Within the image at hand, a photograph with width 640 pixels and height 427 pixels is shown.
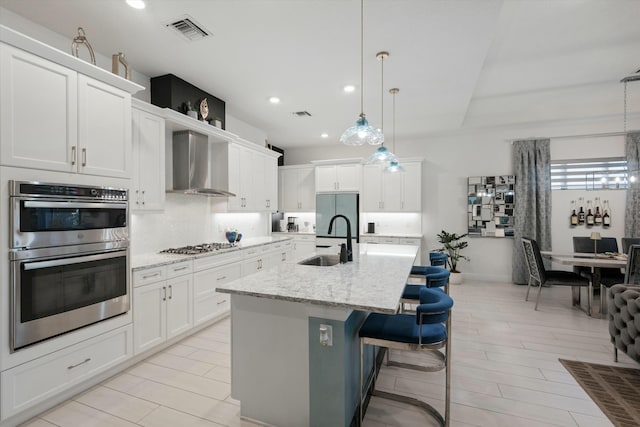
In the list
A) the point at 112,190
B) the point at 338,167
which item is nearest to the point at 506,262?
the point at 338,167

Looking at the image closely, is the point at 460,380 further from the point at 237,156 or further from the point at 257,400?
the point at 237,156

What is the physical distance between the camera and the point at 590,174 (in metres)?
5.43

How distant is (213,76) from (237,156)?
139 centimetres

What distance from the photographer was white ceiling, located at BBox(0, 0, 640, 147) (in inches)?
95.4

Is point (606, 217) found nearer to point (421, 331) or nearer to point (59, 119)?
point (421, 331)

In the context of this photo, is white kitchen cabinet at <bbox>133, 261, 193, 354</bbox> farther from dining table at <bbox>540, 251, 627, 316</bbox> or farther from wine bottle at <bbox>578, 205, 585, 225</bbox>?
wine bottle at <bbox>578, 205, 585, 225</bbox>

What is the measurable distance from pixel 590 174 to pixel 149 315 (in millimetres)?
7177

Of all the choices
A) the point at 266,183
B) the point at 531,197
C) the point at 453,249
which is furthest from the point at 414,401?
the point at 531,197

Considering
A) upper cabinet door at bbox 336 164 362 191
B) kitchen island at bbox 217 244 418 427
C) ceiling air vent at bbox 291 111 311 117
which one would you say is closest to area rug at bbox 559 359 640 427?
kitchen island at bbox 217 244 418 427

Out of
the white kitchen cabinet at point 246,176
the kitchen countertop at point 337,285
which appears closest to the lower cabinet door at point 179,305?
the kitchen countertop at point 337,285

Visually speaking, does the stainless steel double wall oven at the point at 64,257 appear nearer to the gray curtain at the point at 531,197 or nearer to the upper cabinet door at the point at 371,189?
the upper cabinet door at the point at 371,189

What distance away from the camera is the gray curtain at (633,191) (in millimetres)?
5141

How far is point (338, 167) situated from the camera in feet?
21.0

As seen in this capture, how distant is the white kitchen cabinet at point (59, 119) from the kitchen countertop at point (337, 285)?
152 cm
